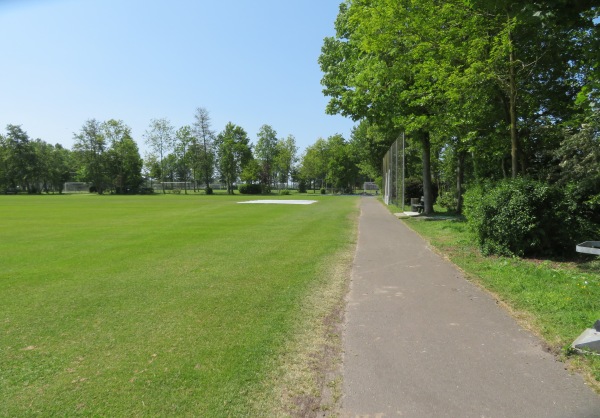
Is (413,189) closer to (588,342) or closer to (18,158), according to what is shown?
(588,342)

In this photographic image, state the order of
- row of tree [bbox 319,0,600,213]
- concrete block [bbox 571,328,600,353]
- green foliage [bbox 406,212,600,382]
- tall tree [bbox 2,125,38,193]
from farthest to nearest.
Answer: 1. tall tree [bbox 2,125,38,193]
2. row of tree [bbox 319,0,600,213]
3. green foliage [bbox 406,212,600,382]
4. concrete block [bbox 571,328,600,353]

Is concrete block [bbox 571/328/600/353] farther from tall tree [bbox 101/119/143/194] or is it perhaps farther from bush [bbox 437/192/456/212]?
tall tree [bbox 101/119/143/194]

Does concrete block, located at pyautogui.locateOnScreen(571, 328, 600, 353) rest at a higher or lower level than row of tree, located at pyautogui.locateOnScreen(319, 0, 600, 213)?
lower

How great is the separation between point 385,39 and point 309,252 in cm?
878

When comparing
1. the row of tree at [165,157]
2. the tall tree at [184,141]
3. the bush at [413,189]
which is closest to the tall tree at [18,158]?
the row of tree at [165,157]

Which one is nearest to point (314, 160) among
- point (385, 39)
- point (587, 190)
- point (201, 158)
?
point (201, 158)

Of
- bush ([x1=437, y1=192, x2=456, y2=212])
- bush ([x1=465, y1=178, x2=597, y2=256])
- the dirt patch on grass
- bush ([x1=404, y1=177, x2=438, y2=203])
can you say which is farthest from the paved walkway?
bush ([x1=404, y1=177, x2=438, y2=203])

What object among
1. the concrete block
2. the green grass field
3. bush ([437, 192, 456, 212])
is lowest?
the green grass field

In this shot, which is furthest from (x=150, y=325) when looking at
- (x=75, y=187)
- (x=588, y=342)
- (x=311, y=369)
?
(x=75, y=187)

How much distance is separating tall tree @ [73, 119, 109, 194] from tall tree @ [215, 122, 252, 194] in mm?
25172

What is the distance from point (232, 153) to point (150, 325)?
278 feet

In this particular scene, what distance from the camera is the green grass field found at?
129 inches

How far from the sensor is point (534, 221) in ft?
28.7

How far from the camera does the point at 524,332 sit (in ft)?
15.3
